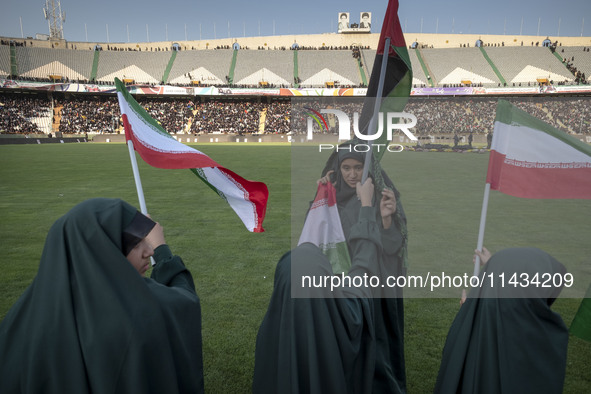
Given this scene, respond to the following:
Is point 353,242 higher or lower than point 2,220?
higher

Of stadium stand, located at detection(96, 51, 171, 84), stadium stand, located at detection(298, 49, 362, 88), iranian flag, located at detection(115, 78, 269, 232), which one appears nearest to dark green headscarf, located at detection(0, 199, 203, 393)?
iranian flag, located at detection(115, 78, 269, 232)

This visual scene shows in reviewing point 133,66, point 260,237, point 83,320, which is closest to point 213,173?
point 83,320

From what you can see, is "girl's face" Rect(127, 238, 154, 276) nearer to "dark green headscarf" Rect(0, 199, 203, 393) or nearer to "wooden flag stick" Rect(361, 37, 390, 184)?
"dark green headscarf" Rect(0, 199, 203, 393)

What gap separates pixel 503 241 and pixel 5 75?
51.2m

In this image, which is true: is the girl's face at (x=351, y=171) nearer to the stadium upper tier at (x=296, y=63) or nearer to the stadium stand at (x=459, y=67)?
the stadium upper tier at (x=296, y=63)

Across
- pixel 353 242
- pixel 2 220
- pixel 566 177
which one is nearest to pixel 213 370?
pixel 353 242

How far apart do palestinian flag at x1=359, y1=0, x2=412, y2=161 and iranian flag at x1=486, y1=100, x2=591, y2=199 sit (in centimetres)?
65

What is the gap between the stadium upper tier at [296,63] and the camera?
48.5m

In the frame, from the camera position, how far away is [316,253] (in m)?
2.07

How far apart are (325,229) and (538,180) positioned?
4.85 feet

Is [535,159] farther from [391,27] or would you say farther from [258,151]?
[258,151]

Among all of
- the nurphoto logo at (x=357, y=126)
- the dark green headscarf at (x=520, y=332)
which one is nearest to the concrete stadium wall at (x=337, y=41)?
the nurphoto logo at (x=357, y=126)

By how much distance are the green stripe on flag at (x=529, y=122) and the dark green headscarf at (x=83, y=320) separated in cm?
239

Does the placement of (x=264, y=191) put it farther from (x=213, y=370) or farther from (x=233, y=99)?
(x=233, y=99)
